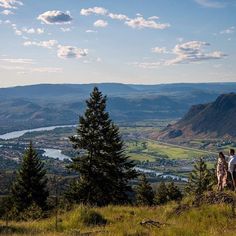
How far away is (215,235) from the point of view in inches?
409

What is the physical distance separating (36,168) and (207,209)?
30800 mm

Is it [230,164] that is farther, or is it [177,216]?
[230,164]

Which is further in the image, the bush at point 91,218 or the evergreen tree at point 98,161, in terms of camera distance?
the evergreen tree at point 98,161

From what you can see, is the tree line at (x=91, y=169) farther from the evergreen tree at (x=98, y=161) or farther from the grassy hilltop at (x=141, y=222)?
the grassy hilltop at (x=141, y=222)

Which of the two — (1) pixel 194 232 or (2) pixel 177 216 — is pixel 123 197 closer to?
(2) pixel 177 216

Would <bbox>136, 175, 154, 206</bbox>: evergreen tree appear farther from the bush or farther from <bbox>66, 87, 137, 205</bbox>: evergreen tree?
the bush

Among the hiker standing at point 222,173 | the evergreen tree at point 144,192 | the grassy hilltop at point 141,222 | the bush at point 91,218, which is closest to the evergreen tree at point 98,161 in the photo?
the evergreen tree at point 144,192

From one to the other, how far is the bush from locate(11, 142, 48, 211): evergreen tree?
25.8 meters

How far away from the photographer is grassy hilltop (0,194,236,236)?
39.5 ft

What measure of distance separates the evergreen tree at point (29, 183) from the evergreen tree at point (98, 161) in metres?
3.76

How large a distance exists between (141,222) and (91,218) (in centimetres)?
220

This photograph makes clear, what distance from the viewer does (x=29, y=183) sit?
42469mm

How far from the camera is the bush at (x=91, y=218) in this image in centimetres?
1483

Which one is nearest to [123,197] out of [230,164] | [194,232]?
[230,164]
